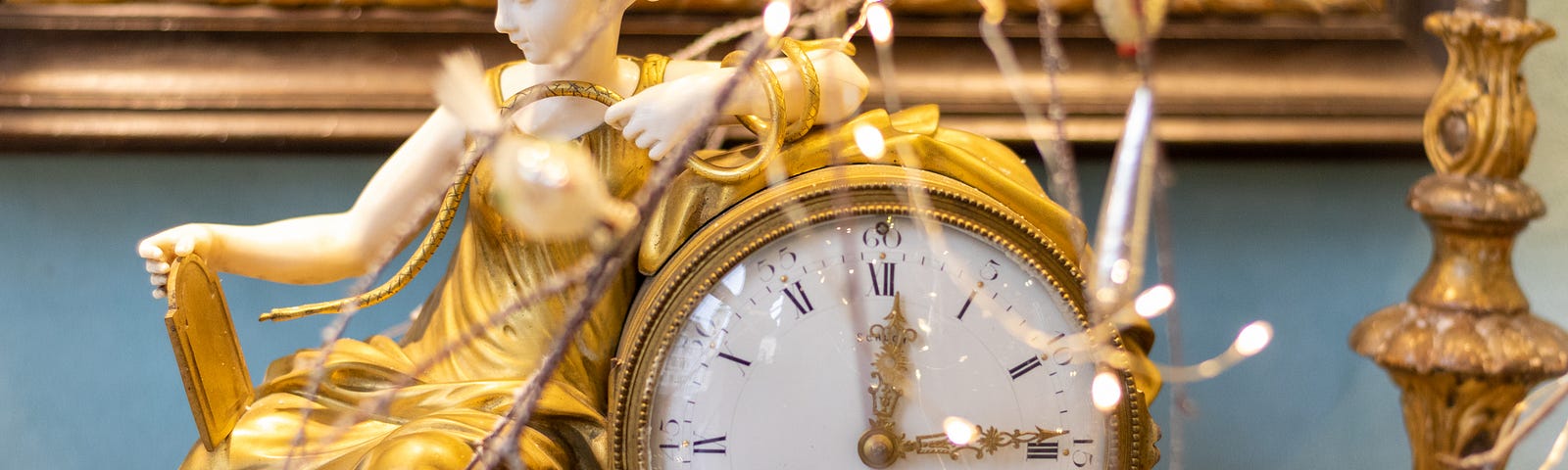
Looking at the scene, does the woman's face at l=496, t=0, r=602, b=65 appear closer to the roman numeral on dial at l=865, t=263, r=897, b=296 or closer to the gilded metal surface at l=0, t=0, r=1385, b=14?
the roman numeral on dial at l=865, t=263, r=897, b=296

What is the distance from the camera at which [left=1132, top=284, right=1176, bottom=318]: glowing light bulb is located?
18.1 inches

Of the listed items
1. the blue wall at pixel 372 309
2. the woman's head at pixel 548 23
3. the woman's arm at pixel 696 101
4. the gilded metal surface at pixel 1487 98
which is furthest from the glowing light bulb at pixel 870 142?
the blue wall at pixel 372 309

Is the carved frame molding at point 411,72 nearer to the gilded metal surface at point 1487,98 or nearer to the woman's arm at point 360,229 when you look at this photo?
the woman's arm at point 360,229

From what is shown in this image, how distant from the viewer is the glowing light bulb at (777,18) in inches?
17.0

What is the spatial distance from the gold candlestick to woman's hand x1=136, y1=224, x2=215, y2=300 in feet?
1.71

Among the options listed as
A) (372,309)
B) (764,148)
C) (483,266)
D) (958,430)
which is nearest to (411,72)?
(372,309)

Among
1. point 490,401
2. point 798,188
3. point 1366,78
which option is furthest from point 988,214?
point 1366,78

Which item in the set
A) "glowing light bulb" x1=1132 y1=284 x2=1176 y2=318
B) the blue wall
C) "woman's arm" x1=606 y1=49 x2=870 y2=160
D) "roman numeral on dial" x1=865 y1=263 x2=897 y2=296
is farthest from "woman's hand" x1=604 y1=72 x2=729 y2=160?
the blue wall

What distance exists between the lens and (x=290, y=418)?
0.65 metres

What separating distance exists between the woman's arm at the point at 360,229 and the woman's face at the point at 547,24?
0.08m

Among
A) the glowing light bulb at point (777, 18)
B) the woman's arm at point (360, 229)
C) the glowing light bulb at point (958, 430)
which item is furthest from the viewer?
the woman's arm at point (360, 229)

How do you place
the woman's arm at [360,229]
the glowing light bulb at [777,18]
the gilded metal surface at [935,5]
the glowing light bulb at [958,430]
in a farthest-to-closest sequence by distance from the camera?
the gilded metal surface at [935,5], the woman's arm at [360,229], the glowing light bulb at [958,430], the glowing light bulb at [777,18]

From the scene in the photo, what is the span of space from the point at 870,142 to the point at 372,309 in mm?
508

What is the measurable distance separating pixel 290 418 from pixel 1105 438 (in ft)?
1.20
